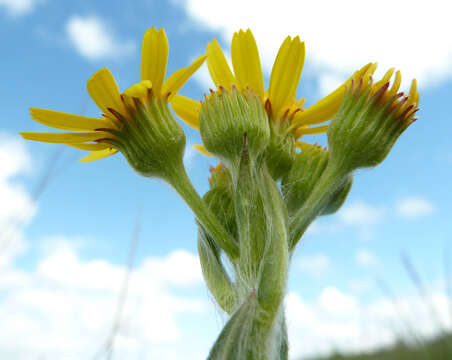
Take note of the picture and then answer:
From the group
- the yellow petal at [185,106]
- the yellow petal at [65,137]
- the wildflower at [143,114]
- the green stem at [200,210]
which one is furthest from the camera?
the yellow petal at [185,106]

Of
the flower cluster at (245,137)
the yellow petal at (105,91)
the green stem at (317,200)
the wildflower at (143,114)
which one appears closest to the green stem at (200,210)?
the flower cluster at (245,137)

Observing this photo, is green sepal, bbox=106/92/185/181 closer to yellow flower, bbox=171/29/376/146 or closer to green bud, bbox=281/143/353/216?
yellow flower, bbox=171/29/376/146

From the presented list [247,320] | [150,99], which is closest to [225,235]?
[247,320]

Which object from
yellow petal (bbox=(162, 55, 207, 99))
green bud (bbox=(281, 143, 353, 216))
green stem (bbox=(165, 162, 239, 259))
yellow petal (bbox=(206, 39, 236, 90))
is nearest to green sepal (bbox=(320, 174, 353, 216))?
green bud (bbox=(281, 143, 353, 216))

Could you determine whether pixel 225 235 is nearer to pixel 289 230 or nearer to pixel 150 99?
pixel 289 230

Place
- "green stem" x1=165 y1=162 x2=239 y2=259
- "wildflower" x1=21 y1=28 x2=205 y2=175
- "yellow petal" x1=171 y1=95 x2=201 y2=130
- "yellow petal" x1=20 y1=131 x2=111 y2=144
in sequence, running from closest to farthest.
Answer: "green stem" x1=165 y1=162 x2=239 y2=259 < "wildflower" x1=21 y1=28 x2=205 y2=175 < "yellow petal" x1=20 y1=131 x2=111 y2=144 < "yellow petal" x1=171 y1=95 x2=201 y2=130

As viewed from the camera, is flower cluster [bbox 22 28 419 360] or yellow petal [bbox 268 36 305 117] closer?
flower cluster [bbox 22 28 419 360]

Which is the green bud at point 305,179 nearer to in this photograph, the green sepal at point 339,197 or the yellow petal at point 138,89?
the green sepal at point 339,197

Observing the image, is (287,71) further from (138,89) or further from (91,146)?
(91,146)
